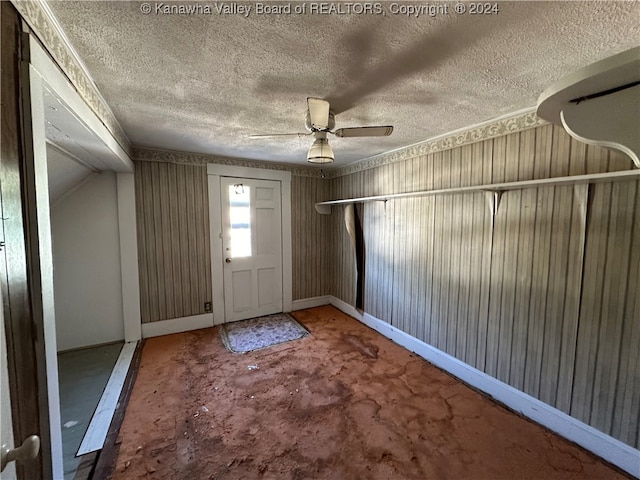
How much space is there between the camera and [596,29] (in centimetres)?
111

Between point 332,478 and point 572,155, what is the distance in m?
2.49

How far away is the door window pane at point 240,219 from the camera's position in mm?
3594

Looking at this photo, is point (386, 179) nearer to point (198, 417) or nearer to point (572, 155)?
point (572, 155)

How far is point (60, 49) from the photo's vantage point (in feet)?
3.84

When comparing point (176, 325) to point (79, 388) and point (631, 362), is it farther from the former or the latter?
point (631, 362)

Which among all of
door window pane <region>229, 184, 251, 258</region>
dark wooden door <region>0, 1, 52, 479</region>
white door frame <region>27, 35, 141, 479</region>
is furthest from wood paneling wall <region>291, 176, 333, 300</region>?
dark wooden door <region>0, 1, 52, 479</region>

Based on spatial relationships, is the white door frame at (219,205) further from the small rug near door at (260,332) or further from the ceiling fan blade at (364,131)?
the ceiling fan blade at (364,131)

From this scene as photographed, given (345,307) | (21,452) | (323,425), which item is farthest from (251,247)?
(21,452)

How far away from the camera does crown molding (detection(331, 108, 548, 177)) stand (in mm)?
1951

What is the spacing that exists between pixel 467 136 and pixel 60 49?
2.70m

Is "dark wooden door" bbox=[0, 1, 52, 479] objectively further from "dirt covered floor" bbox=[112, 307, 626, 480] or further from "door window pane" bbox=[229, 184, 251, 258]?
"door window pane" bbox=[229, 184, 251, 258]

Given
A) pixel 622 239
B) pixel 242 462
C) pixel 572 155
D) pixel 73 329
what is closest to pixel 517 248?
pixel 622 239

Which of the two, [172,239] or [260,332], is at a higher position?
[172,239]

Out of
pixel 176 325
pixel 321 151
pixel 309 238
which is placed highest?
pixel 321 151
